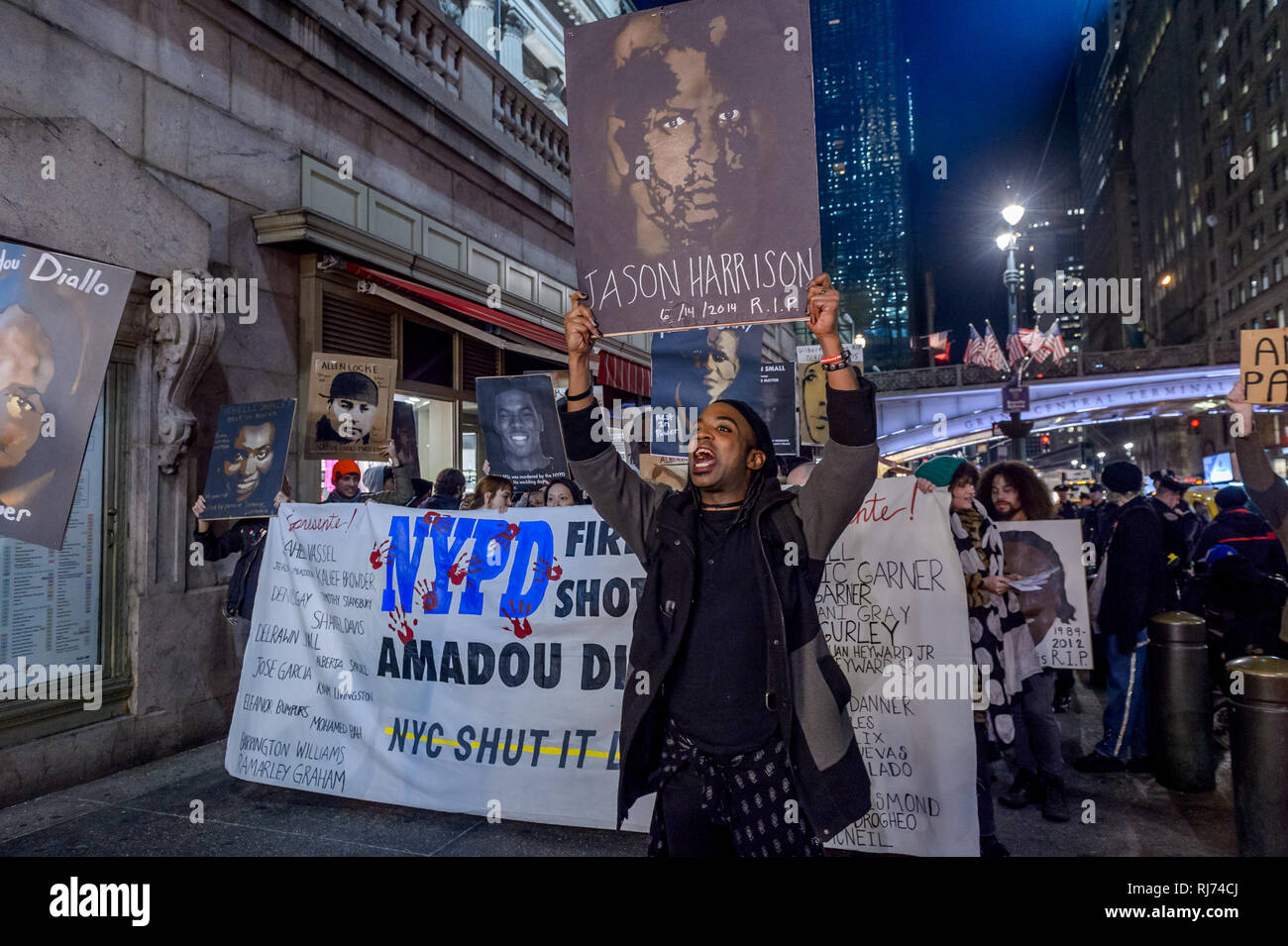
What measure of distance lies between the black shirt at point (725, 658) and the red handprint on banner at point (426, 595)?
251cm

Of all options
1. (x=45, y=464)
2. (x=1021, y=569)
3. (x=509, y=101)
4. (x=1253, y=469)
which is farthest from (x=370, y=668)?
(x=509, y=101)

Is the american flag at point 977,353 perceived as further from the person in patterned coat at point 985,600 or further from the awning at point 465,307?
the person in patterned coat at point 985,600

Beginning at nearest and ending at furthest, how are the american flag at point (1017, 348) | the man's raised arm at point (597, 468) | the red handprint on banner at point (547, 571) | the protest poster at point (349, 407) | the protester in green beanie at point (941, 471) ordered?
the man's raised arm at point (597, 468) → the red handprint on banner at point (547, 571) → the protester in green beanie at point (941, 471) → the protest poster at point (349, 407) → the american flag at point (1017, 348)

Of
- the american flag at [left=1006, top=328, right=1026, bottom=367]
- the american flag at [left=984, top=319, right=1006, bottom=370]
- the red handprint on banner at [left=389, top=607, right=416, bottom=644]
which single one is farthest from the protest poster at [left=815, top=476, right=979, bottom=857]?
the american flag at [left=984, top=319, right=1006, bottom=370]

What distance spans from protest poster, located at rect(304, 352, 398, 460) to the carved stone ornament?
31.7 inches

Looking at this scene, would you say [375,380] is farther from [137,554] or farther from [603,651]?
[603,651]

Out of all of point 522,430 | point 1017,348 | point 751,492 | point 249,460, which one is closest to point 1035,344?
point 1017,348

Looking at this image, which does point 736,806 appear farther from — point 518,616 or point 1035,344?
point 1035,344

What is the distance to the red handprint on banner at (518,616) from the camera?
447 cm

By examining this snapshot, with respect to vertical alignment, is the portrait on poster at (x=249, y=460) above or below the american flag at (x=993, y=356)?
below

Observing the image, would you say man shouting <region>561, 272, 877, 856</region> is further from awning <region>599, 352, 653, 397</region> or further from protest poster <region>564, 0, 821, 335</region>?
awning <region>599, 352, 653, 397</region>
